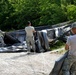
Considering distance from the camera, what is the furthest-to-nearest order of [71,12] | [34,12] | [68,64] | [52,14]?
[34,12], [52,14], [71,12], [68,64]

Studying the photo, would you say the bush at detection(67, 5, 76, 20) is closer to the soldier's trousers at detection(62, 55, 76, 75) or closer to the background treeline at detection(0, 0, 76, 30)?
the background treeline at detection(0, 0, 76, 30)

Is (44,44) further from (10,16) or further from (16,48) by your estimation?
(10,16)

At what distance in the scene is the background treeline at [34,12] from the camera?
107ft

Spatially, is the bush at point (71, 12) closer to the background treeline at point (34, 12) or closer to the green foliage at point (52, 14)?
the background treeline at point (34, 12)

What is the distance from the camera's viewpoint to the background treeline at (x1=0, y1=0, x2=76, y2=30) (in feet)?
107

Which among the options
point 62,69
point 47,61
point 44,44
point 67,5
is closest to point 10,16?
point 67,5

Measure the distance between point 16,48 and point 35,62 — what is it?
6181 mm

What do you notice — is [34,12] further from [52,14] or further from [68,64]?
[68,64]

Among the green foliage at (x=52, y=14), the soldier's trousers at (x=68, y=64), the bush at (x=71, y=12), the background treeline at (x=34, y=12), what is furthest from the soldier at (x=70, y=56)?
the green foliage at (x=52, y=14)

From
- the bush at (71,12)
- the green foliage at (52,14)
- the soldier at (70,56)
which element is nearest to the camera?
the soldier at (70,56)

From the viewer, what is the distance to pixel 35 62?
1349cm

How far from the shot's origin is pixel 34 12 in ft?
123

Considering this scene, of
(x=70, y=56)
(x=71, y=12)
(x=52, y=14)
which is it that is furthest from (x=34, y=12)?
(x=70, y=56)

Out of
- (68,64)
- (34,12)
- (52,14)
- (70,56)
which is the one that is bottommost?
(34,12)
